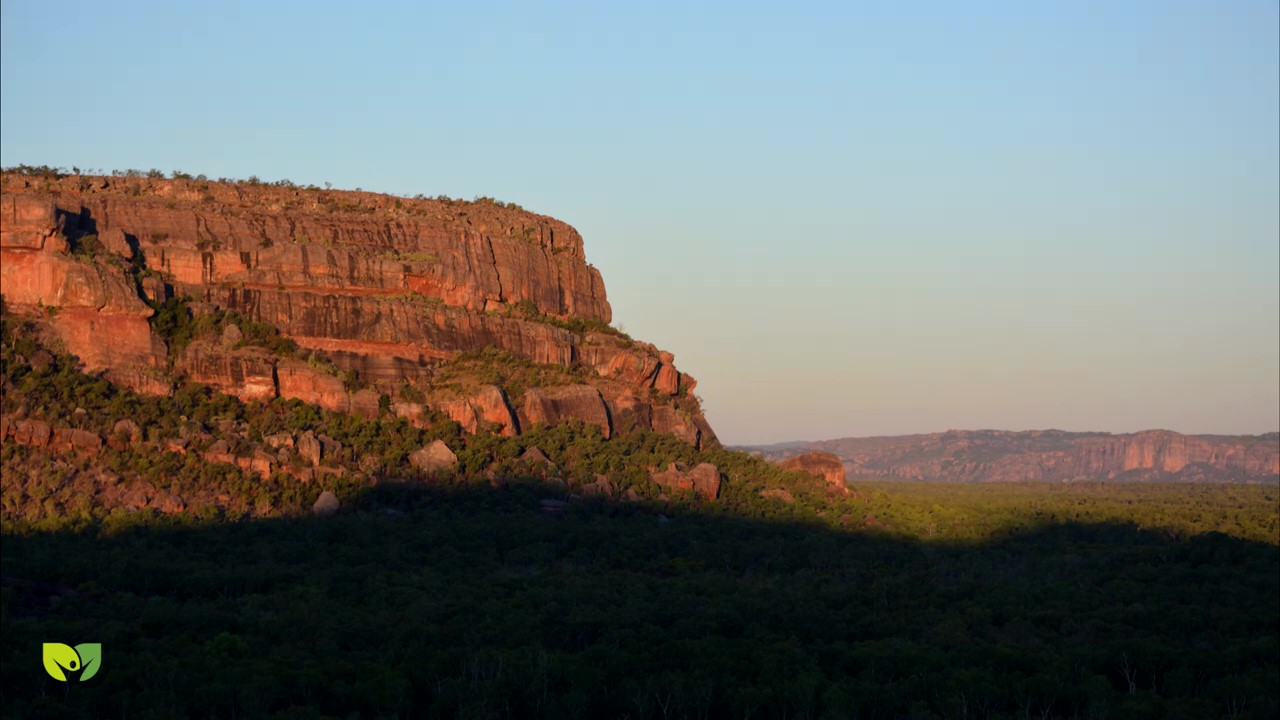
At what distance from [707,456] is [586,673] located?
42.9 metres

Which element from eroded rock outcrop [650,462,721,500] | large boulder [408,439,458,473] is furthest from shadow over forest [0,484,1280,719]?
eroded rock outcrop [650,462,721,500]

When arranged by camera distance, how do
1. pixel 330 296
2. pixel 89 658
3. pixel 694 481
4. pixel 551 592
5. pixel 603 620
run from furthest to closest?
pixel 694 481
pixel 330 296
pixel 551 592
pixel 603 620
pixel 89 658

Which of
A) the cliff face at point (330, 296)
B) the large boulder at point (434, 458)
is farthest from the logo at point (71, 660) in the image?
the large boulder at point (434, 458)

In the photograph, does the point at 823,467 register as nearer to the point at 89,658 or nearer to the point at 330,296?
the point at 330,296

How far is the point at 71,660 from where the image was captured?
44.7m

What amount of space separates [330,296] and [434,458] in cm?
1192

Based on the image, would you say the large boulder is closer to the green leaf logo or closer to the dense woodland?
the dense woodland

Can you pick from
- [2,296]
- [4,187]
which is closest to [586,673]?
[2,296]

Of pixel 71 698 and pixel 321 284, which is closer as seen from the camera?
pixel 71 698

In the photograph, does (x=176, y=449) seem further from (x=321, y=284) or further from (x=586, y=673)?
(x=586, y=673)

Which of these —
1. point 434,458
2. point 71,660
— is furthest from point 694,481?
point 71,660

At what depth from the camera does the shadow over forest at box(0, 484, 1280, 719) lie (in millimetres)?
46094

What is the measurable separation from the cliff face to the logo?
29.4 m

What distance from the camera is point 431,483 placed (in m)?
75.8
